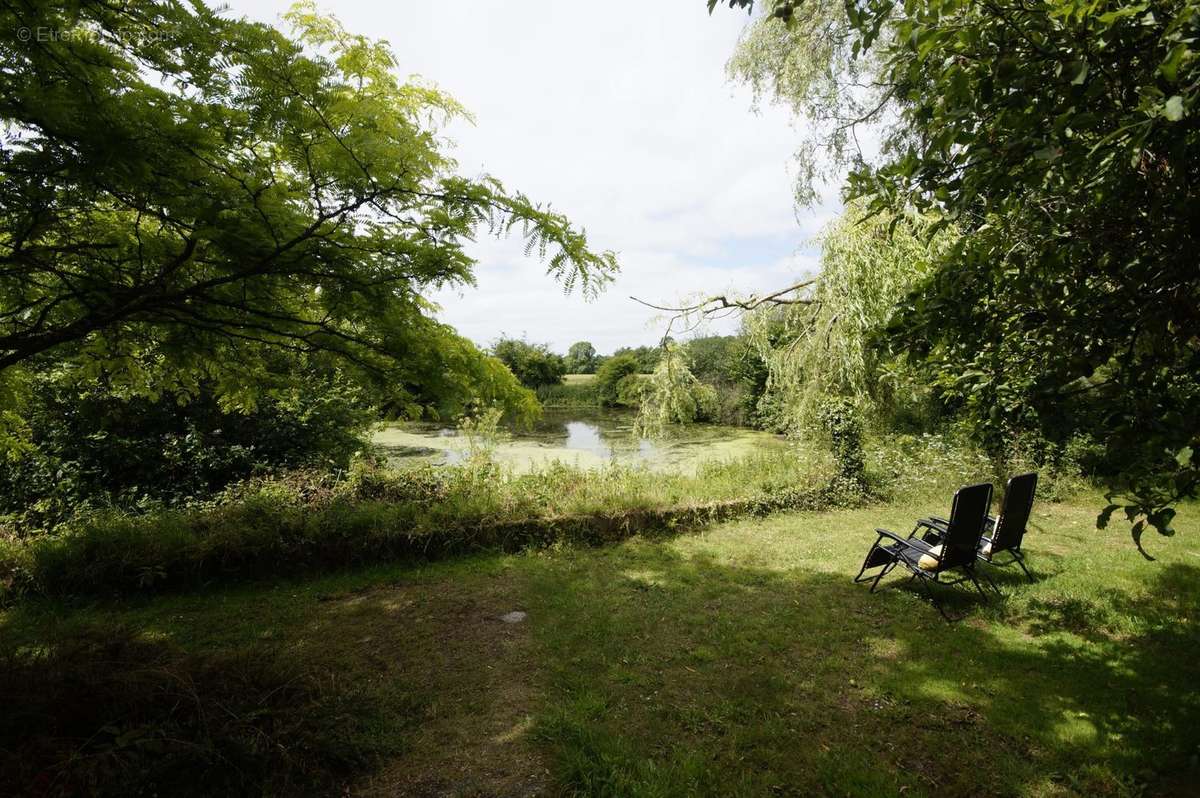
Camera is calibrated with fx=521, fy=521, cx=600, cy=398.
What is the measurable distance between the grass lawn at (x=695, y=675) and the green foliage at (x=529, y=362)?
67.4 ft

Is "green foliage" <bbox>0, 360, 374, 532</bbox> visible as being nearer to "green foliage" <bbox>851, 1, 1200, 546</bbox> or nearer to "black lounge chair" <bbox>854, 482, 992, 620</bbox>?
"green foliage" <bbox>851, 1, 1200, 546</bbox>

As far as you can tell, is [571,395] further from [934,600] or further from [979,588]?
[979,588]

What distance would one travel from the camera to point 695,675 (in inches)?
151

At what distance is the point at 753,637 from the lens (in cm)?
439

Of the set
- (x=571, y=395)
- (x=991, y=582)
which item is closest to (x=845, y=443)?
(x=991, y=582)

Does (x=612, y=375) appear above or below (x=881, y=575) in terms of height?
above

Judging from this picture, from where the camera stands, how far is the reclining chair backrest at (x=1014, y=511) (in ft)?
16.6

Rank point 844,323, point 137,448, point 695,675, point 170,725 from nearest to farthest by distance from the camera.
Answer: point 170,725
point 695,675
point 137,448
point 844,323

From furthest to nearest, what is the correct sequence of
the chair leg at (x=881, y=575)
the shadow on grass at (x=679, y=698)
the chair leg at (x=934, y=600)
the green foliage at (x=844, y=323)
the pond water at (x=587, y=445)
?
the pond water at (x=587, y=445) → the green foliage at (x=844, y=323) → the chair leg at (x=881, y=575) → the chair leg at (x=934, y=600) → the shadow on grass at (x=679, y=698)

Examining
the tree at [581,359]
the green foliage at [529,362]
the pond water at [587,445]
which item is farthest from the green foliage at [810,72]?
the tree at [581,359]

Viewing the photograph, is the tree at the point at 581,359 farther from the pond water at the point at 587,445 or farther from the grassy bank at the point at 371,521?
the grassy bank at the point at 371,521

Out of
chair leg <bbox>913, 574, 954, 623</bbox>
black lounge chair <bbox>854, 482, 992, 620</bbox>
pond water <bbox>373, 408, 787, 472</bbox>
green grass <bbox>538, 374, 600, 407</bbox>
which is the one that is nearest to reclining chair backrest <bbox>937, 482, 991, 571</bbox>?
black lounge chair <bbox>854, 482, 992, 620</bbox>

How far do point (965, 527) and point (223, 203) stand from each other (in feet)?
20.3

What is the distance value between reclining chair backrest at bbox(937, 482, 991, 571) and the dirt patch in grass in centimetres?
386
